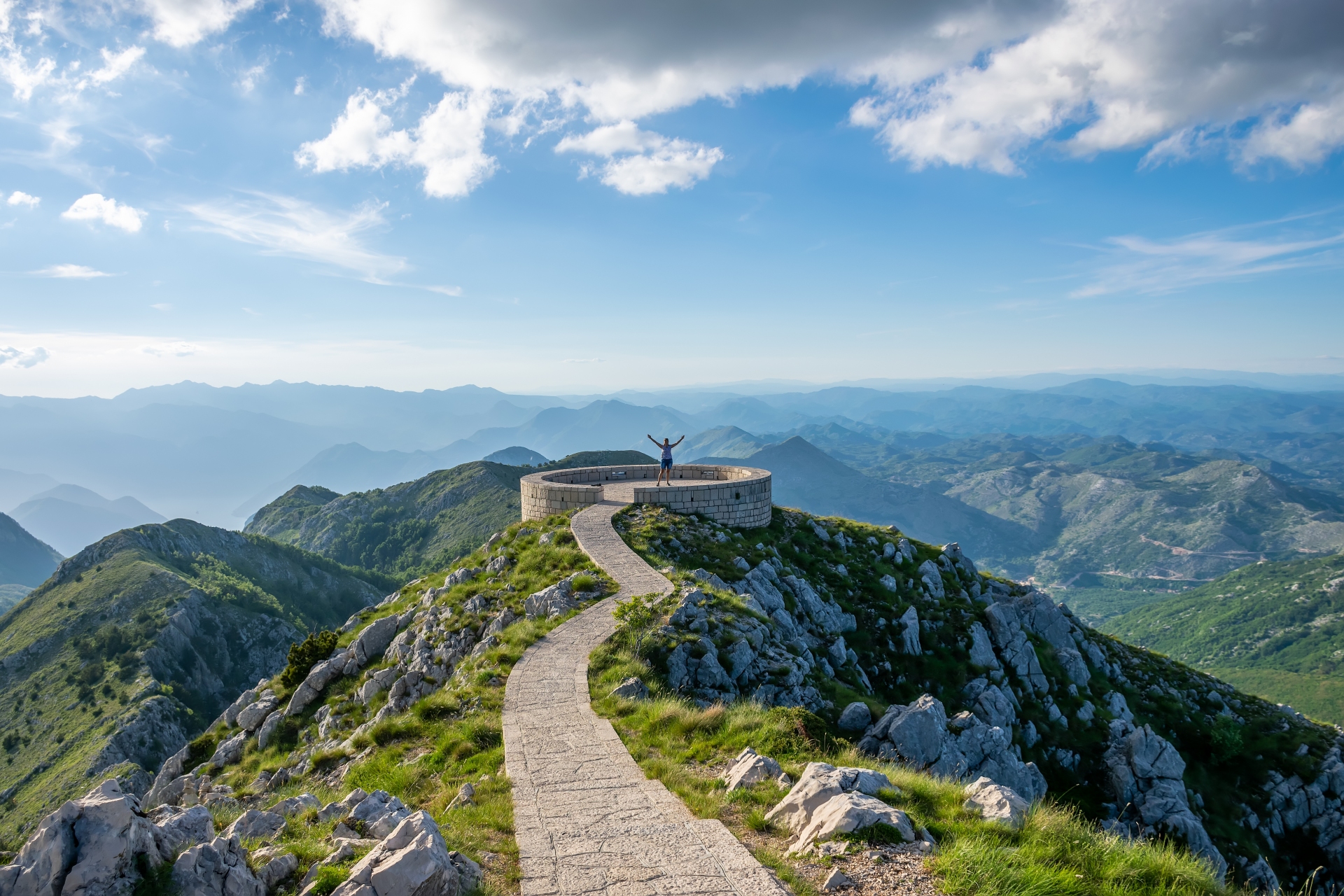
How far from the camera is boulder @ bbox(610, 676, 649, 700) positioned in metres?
14.0

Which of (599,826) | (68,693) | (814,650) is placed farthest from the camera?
(68,693)

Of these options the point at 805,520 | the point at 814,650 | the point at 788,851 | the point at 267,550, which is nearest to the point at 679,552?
the point at 814,650

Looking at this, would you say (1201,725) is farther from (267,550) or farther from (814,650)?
(267,550)

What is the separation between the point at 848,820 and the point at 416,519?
179 m

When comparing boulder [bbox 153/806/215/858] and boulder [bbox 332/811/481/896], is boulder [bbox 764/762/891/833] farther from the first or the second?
boulder [bbox 153/806/215/858]

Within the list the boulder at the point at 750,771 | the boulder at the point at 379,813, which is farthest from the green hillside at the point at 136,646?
the boulder at the point at 750,771

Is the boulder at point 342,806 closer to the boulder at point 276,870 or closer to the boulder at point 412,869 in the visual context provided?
the boulder at point 276,870

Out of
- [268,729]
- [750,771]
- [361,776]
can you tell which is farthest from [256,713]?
[750,771]

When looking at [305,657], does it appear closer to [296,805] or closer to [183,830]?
[296,805]

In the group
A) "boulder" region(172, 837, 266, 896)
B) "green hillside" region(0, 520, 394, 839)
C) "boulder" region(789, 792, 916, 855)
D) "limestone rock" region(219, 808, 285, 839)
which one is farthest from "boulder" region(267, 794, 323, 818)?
"green hillside" region(0, 520, 394, 839)

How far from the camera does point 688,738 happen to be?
1204 centimetres

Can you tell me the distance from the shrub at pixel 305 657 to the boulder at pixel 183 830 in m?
16.7

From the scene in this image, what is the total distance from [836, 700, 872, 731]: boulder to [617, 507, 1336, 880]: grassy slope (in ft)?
23.0

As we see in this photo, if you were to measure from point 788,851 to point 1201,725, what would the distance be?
42703 mm
